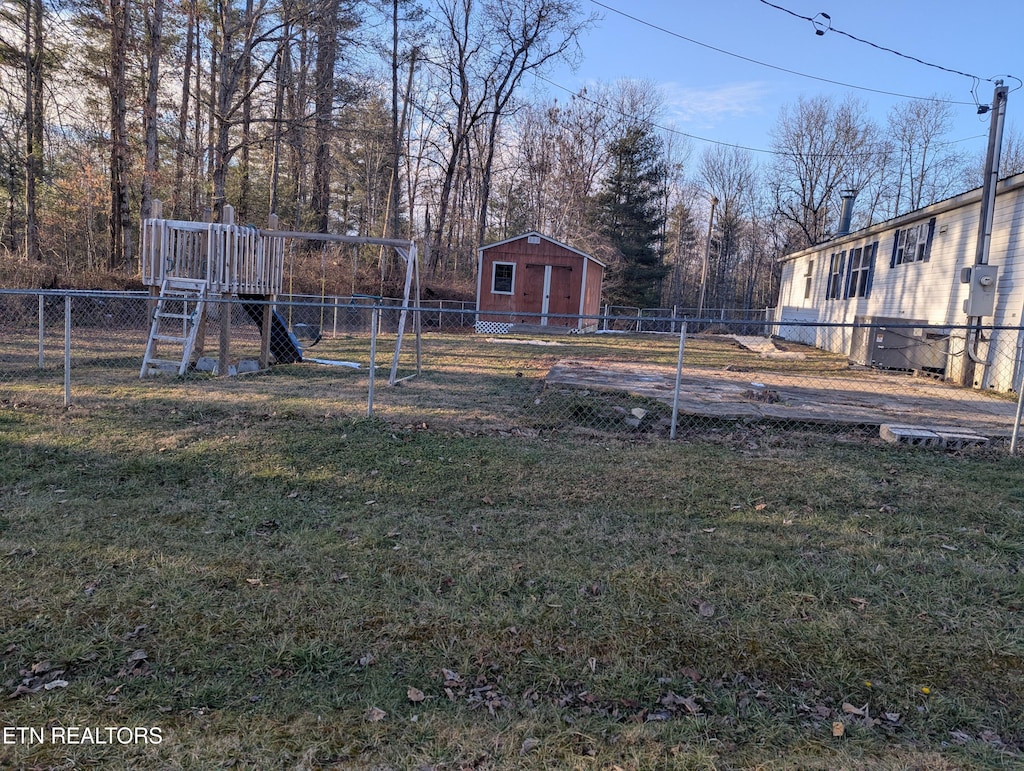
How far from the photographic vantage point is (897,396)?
9.34 m

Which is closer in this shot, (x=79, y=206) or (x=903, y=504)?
(x=903, y=504)

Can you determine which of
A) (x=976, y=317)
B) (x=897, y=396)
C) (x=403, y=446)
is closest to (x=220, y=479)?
(x=403, y=446)

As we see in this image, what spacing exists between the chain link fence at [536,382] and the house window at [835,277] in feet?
12.8

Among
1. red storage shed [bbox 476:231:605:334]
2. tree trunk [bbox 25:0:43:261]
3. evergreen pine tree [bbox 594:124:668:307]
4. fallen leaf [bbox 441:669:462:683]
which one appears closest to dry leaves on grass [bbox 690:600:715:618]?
fallen leaf [bbox 441:669:462:683]

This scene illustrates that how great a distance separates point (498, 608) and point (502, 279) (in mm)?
21395

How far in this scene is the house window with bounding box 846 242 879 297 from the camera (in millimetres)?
17008

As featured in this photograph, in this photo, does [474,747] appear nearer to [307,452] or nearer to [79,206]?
[307,452]

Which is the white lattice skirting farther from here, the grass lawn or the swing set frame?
the grass lawn

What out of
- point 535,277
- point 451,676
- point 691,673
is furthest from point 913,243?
point 451,676

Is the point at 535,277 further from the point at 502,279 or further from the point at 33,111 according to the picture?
the point at 33,111

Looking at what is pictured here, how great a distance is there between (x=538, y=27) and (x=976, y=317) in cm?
2682

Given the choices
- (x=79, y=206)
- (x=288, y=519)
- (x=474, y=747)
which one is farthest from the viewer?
(x=79, y=206)

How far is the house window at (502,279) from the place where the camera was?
23719 millimetres

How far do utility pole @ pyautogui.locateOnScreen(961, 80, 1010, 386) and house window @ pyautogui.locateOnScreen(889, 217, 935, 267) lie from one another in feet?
7.94
